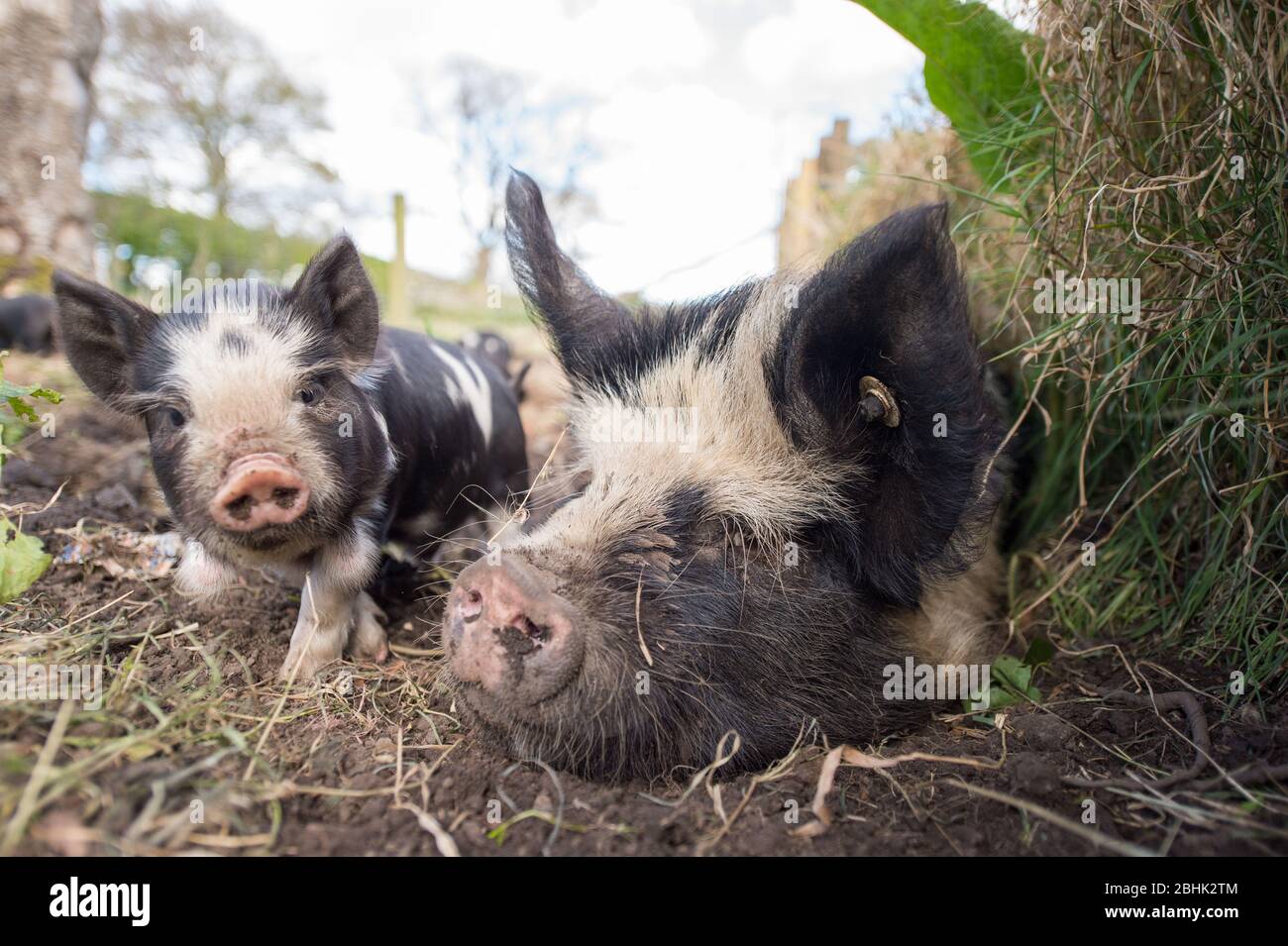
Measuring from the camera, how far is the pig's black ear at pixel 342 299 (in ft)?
8.96

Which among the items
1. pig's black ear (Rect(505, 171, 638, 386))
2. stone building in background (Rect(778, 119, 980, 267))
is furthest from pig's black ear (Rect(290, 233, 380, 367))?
stone building in background (Rect(778, 119, 980, 267))

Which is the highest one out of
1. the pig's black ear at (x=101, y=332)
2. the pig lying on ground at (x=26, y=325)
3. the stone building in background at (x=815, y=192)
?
the stone building in background at (x=815, y=192)

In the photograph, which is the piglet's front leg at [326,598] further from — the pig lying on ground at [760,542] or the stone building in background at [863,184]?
the stone building in background at [863,184]

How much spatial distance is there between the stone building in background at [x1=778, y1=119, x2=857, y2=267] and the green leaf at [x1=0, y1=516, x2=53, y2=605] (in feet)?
19.6

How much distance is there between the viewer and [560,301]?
3172 millimetres

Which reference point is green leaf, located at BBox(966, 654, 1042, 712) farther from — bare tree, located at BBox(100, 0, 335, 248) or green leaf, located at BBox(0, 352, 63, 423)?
bare tree, located at BBox(100, 0, 335, 248)

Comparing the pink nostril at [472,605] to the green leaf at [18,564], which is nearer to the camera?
the pink nostril at [472,605]

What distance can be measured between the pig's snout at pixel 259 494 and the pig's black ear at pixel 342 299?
611mm

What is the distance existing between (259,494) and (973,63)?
344cm

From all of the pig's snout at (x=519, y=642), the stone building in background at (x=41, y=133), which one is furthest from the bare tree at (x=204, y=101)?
the pig's snout at (x=519, y=642)

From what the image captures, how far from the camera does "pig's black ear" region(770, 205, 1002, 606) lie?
2252 mm
